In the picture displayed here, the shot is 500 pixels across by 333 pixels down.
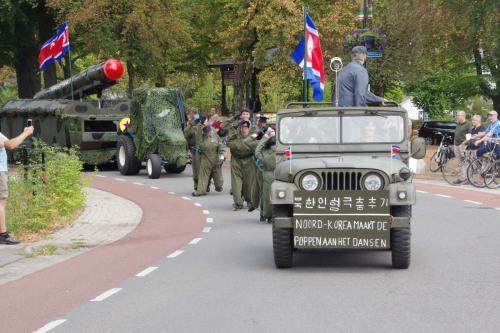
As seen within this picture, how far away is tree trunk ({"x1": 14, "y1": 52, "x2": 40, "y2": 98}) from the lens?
43125 millimetres

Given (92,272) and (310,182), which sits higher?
(310,182)

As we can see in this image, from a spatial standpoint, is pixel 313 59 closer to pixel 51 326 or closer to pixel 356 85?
pixel 356 85

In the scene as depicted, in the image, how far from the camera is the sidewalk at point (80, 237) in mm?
11430

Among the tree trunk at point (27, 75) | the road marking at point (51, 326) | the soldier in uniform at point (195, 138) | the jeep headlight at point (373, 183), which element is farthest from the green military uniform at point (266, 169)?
the tree trunk at point (27, 75)

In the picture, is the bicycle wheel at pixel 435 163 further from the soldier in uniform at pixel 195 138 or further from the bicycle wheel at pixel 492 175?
the soldier in uniform at pixel 195 138

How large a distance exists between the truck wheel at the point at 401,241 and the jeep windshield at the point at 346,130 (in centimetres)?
120

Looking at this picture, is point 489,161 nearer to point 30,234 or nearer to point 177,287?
point 30,234

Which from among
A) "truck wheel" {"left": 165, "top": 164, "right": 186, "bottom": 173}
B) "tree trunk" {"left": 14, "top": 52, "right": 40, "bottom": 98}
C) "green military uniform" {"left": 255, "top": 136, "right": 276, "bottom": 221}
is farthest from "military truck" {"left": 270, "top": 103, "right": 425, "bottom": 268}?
"tree trunk" {"left": 14, "top": 52, "right": 40, "bottom": 98}

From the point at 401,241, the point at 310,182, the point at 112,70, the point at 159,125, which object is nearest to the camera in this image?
the point at 401,241

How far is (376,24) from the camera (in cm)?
4131

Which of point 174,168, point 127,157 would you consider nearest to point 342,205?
point 127,157

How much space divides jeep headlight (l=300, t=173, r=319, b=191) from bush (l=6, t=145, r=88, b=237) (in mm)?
5531

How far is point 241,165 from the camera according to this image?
17688mm

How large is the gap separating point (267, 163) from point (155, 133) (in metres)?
12.0
